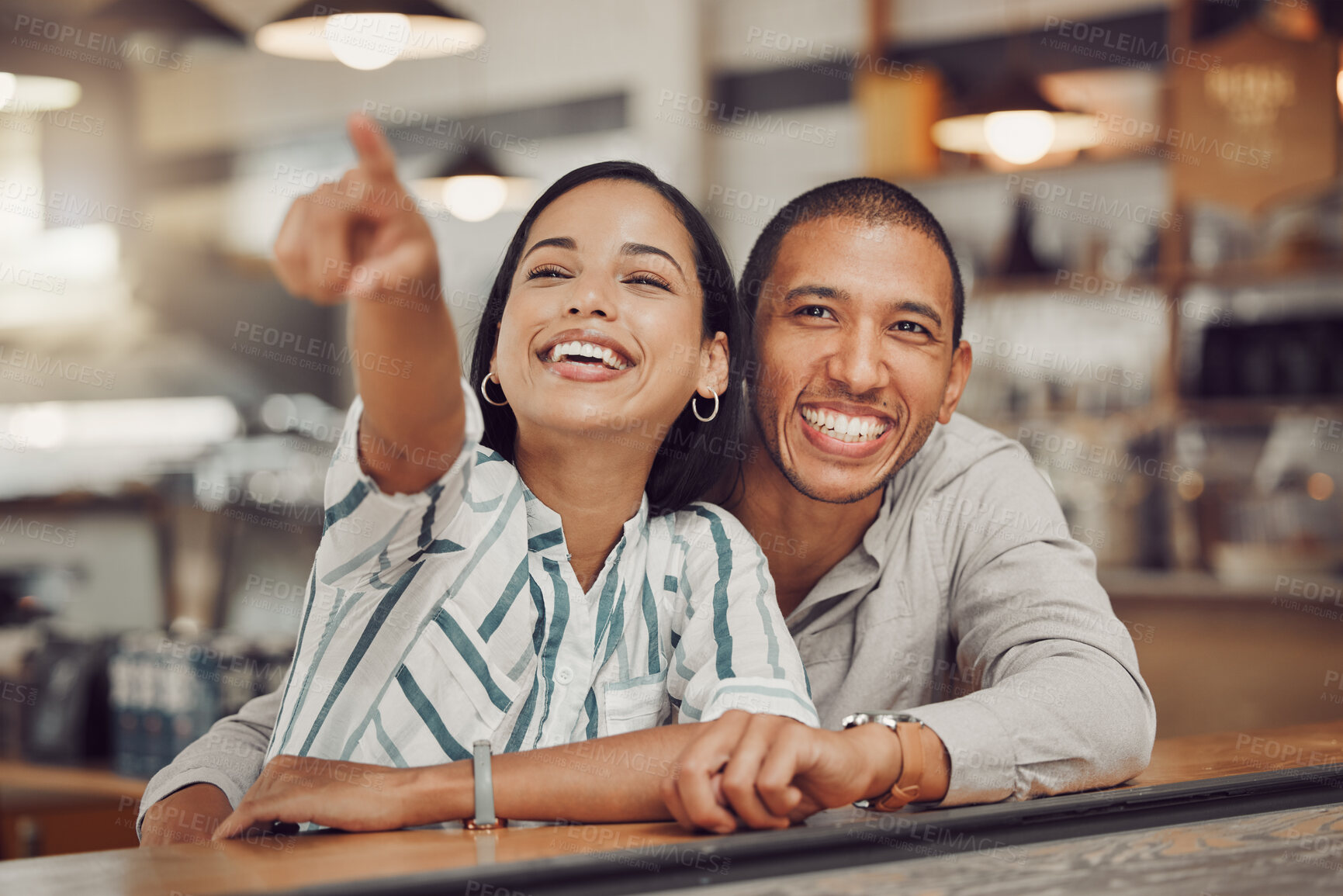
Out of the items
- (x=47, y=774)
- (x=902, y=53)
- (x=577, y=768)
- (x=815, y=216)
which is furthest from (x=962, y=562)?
(x=902, y=53)

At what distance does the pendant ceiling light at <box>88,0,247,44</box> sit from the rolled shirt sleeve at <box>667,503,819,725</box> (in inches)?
78.4

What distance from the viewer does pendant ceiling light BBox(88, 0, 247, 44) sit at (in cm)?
261

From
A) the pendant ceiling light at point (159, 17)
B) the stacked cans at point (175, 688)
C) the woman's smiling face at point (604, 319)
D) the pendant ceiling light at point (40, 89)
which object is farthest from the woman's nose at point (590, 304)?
the pendant ceiling light at point (40, 89)

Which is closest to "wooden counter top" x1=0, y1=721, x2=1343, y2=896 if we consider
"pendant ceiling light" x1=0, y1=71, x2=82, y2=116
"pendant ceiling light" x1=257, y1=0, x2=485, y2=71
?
Answer: "pendant ceiling light" x1=257, y1=0, x2=485, y2=71

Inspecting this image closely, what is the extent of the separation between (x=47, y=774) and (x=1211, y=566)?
316cm

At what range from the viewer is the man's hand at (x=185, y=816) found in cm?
111

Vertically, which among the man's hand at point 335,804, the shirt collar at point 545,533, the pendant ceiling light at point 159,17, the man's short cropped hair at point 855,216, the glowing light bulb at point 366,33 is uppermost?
the pendant ceiling light at point 159,17

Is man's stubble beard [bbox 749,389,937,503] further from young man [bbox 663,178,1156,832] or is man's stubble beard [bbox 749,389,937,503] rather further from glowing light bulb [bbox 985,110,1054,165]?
glowing light bulb [bbox 985,110,1054,165]

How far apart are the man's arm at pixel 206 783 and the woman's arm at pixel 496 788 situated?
21cm

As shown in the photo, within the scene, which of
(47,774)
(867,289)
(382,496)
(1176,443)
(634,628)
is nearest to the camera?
(382,496)

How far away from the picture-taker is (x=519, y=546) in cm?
112

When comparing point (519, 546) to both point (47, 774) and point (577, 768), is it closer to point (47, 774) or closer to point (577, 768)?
point (577, 768)

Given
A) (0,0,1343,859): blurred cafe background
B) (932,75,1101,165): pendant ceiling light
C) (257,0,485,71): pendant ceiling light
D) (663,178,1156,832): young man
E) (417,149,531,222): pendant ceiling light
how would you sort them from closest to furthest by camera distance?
(663,178,1156,832): young man → (257,0,485,71): pendant ceiling light → (0,0,1343,859): blurred cafe background → (932,75,1101,165): pendant ceiling light → (417,149,531,222): pendant ceiling light

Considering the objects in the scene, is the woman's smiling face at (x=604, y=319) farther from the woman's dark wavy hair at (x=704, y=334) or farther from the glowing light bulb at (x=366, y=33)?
the glowing light bulb at (x=366, y=33)
